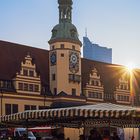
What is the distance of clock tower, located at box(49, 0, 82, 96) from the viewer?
64188mm

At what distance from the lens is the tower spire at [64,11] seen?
219 ft

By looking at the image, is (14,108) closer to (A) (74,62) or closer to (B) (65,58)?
(B) (65,58)

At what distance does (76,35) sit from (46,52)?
5768mm

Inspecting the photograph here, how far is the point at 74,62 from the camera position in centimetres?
6519

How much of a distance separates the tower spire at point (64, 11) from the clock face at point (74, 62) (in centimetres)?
522

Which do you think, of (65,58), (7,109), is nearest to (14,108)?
(7,109)

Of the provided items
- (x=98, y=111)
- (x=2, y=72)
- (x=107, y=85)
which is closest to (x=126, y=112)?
(x=98, y=111)

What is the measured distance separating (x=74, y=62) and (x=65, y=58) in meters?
1.68

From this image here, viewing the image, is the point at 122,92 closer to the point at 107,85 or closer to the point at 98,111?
the point at 107,85

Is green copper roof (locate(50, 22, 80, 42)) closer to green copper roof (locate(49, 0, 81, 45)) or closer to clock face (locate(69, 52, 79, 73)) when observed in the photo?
green copper roof (locate(49, 0, 81, 45))

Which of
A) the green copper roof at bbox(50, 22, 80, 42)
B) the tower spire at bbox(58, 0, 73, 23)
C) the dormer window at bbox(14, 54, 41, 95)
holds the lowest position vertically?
the dormer window at bbox(14, 54, 41, 95)

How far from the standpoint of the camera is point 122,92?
76000 millimetres

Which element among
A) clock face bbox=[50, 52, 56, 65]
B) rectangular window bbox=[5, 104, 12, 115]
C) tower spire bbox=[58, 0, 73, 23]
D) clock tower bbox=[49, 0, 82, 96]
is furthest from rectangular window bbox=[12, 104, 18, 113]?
tower spire bbox=[58, 0, 73, 23]

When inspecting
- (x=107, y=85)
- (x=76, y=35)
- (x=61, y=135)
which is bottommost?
(x=61, y=135)
